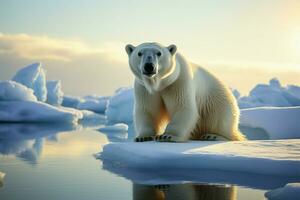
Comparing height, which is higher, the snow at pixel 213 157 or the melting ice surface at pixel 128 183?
the snow at pixel 213 157

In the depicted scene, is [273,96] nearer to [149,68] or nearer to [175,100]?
[175,100]

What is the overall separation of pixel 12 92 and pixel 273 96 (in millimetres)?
16437

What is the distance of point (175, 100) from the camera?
6316 mm

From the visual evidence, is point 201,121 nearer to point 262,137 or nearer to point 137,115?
point 137,115

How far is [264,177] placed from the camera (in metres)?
4.77

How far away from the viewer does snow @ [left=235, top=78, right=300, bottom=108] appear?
96.3 feet

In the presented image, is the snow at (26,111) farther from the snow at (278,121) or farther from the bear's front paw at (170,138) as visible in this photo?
the bear's front paw at (170,138)

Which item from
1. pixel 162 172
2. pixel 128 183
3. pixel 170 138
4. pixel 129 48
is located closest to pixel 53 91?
pixel 129 48

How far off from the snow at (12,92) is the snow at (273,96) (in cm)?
1336

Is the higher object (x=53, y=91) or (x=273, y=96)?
(x=53, y=91)

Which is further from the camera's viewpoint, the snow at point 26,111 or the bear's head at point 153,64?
the snow at point 26,111

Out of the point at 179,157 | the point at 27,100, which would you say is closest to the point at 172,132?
the point at 179,157

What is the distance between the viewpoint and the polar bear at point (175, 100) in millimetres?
6078

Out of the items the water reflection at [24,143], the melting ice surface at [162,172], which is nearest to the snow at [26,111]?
the water reflection at [24,143]
